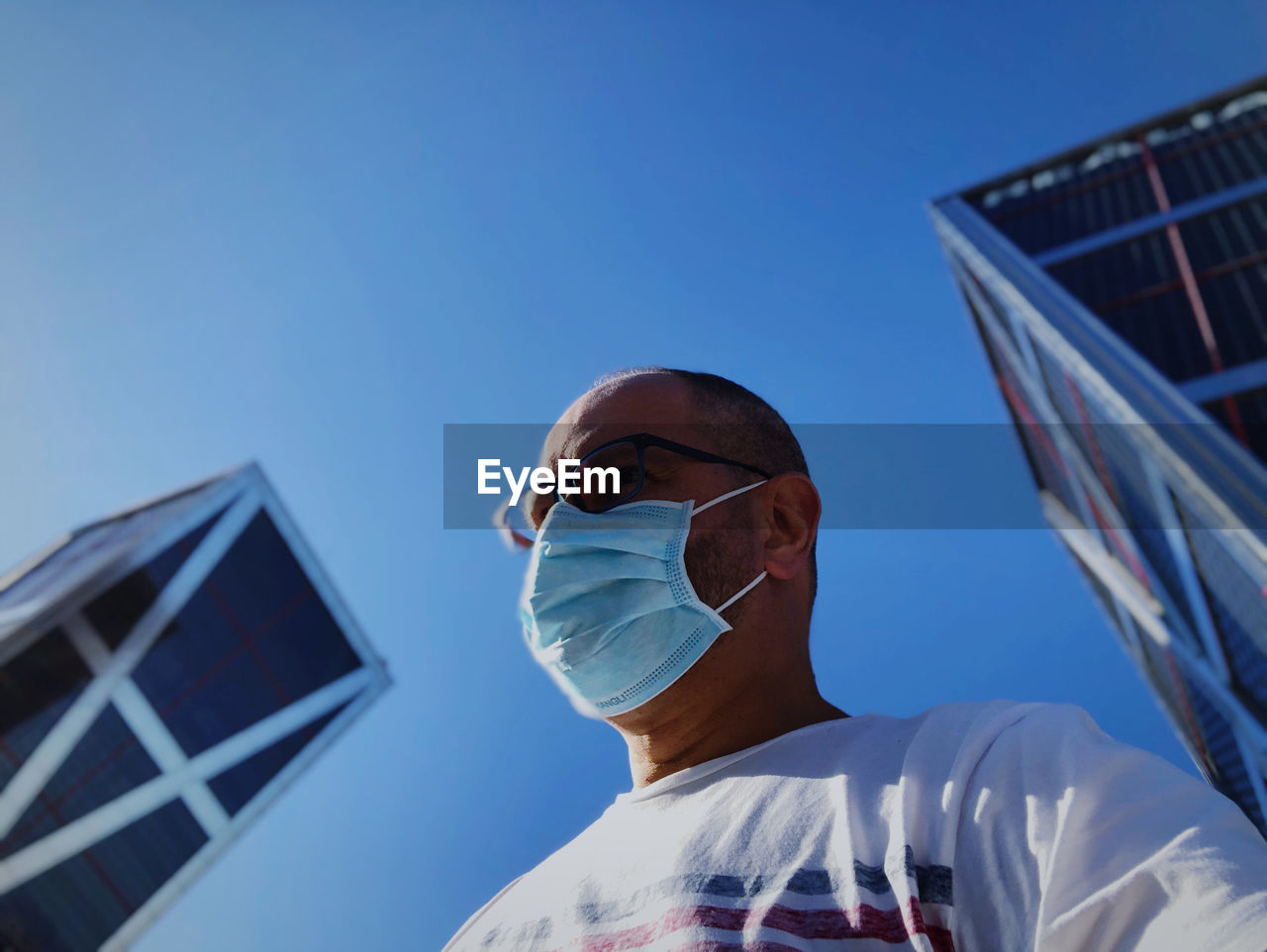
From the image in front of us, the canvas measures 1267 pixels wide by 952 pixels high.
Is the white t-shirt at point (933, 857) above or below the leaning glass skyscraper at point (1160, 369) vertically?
above

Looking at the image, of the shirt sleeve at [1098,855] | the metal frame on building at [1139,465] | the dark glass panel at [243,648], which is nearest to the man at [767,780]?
the shirt sleeve at [1098,855]

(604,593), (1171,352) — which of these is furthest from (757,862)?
(1171,352)

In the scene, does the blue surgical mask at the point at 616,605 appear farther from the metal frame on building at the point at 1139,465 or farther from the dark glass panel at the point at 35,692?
the dark glass panel at the point at 35,692

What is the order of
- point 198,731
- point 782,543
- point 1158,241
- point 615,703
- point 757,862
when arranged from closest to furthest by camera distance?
point 757,862, point 615,703, point 782,543, point 1158,241, point 198,731

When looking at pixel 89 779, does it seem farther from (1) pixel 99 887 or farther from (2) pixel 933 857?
(2) pixel 933 857

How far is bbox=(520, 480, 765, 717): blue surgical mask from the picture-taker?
2.07 meters

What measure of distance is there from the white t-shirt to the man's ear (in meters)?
0.61

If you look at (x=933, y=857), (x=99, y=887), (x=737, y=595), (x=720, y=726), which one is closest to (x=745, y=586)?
(x=737, y=595)

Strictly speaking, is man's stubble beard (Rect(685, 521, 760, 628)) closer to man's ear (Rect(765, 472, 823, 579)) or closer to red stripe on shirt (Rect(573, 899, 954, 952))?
man's ear (Rect(765, 472, 823, 579))

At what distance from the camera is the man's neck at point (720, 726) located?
194cm

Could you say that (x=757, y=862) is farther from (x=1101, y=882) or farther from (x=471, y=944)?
(x=471, y=944)

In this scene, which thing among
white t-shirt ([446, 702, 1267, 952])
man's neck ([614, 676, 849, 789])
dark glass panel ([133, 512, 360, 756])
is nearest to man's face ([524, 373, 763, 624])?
man's neck ([614, 676, 849, 789])

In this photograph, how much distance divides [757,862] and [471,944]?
743 millimetres

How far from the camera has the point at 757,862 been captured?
137 cm
